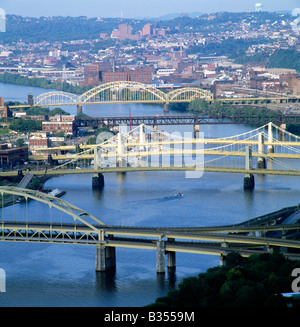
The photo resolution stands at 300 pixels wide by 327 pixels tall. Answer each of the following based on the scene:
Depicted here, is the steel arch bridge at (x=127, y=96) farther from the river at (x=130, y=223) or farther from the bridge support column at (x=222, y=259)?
the bridge support column at (x=222, y=259)

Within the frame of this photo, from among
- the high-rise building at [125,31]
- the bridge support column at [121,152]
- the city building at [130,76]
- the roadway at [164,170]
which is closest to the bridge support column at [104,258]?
the roadway at [164,170]

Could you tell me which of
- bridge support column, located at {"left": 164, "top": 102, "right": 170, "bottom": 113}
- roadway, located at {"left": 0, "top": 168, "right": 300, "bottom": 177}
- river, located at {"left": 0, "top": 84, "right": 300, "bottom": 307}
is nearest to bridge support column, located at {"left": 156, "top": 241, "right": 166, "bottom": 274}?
river, located at {"left": 0, "top": 84, "right": 300, "bottom": 307}

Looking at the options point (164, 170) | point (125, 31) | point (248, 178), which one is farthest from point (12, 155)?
point (125, 31)

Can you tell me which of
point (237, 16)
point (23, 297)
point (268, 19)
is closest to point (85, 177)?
point (23, 297)

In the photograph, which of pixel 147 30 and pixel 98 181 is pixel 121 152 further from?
pixel 147 30

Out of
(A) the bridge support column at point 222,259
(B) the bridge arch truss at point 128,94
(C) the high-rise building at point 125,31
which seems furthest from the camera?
(C) the high-rise building at point 125,31

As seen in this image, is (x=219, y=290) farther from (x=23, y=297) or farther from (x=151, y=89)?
(x=151, y=89)
